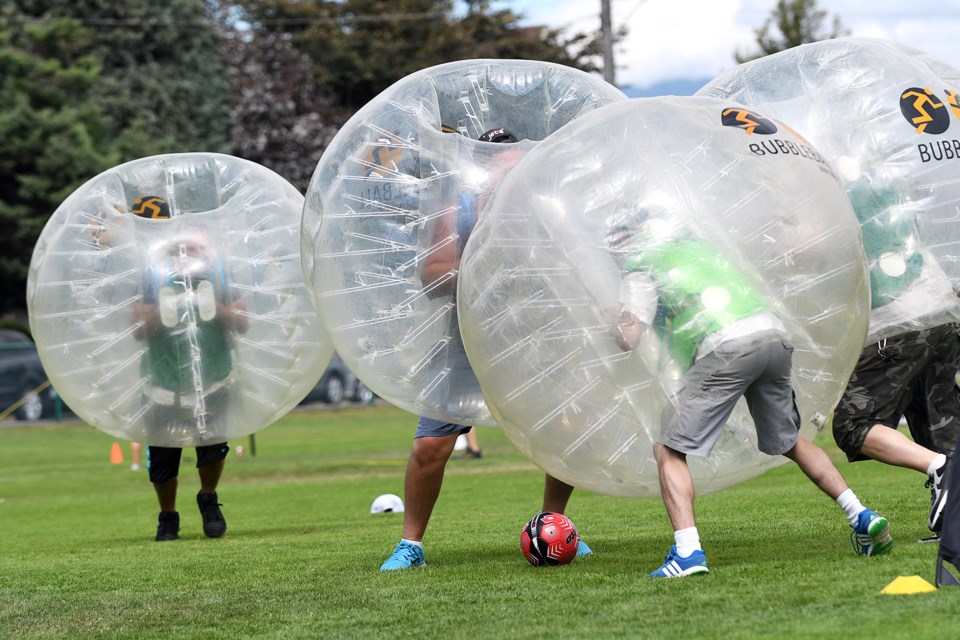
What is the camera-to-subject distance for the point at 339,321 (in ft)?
21.0

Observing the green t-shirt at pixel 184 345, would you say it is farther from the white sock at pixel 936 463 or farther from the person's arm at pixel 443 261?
the white sock at pixel 936 463

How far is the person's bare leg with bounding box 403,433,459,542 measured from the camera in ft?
21.1

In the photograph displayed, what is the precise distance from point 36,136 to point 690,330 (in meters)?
32.7

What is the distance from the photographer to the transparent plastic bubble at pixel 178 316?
774 centimetres

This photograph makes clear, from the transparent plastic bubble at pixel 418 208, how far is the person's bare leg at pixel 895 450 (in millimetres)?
1856

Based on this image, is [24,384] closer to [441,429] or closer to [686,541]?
[441,429]

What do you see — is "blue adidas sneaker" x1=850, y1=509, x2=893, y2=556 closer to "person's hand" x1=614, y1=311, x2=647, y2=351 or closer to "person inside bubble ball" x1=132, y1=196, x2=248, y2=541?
"person's hand" x1=614, y1=311, x2=647, y2=351

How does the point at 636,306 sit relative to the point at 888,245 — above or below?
above

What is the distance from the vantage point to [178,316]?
7.74 metres

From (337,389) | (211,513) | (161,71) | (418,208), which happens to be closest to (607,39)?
(337,389)

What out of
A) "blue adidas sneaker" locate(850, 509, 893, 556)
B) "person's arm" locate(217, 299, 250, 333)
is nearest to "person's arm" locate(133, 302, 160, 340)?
"person's arm" locate(217, 299, 250, 333)

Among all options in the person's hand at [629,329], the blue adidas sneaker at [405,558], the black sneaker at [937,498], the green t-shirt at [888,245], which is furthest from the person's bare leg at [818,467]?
the blue adidas sneaker at [405,558]

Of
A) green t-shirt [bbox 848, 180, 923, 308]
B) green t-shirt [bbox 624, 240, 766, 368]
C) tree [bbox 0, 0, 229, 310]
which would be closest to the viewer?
green t-shirt [bbox 624, 240, 766, 368]

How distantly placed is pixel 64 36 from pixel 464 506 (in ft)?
101
